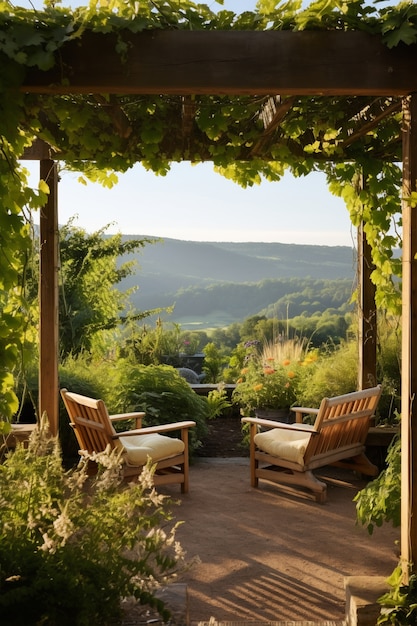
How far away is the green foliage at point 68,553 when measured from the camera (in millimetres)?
2703

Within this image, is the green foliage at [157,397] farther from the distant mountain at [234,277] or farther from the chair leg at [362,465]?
the distant mountain at [234,277]

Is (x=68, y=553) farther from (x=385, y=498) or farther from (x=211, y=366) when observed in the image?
(x=211, y=366)

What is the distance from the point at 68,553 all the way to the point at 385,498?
1.79 m

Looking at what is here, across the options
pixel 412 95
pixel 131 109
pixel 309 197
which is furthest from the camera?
pixel 309 197

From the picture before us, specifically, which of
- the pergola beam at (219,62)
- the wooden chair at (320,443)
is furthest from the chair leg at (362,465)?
the pergola beam at (219,62)

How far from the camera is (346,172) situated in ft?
16.6

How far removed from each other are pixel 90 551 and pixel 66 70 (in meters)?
1.88

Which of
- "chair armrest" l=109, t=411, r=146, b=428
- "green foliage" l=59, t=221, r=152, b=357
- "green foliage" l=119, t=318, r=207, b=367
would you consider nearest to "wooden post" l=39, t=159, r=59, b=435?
"chair armrest" l=109, t=411, r=146, b=428

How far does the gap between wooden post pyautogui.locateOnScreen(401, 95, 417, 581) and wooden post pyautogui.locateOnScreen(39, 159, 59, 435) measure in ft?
8.96

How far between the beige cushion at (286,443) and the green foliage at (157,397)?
3.71ft

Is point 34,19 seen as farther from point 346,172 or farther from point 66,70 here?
point 346,172

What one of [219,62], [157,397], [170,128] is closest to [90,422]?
[157,397]

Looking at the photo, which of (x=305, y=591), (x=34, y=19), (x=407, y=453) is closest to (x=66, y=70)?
(x=34, y=19)

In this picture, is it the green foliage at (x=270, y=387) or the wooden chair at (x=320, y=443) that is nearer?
the wooden chair at (x=320, y=443)
